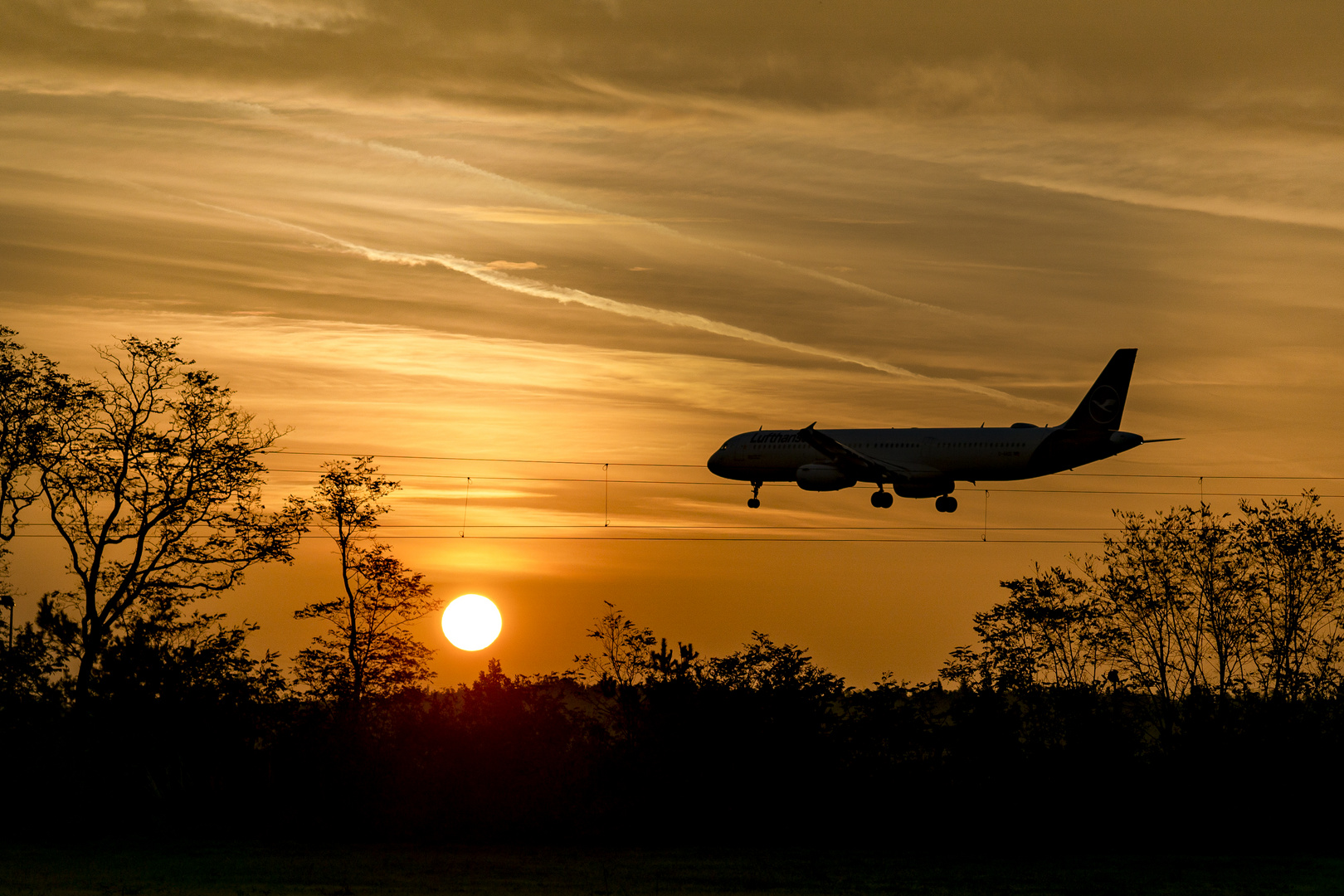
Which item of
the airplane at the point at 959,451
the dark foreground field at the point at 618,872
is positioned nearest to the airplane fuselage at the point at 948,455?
the airplane at the point at 959,451

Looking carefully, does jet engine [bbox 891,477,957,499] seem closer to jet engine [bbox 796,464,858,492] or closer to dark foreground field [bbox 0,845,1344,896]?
jet engine [bbox 796,464,858,492]

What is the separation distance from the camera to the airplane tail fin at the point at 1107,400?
7844cm

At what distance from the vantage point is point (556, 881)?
5669 centimetres

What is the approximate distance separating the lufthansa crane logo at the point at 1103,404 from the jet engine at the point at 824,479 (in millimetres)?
13161

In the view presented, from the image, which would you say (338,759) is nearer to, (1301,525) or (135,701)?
(135,701)

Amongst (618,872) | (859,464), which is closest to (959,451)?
(859,464)

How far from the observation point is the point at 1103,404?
78750 mm

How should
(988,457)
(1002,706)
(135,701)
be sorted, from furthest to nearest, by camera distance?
(988,457) < (1002,706) < (135,701)

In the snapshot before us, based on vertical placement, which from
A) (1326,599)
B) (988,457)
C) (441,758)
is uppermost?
(988,457)

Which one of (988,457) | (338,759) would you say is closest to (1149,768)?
Result: (988,457)

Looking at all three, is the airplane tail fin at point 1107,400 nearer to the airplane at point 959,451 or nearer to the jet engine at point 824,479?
the airplane at point 959,451

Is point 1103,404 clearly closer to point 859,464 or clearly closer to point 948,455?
point 948,455

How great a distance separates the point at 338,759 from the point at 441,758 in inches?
179

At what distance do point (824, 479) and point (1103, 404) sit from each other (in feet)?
50.0
